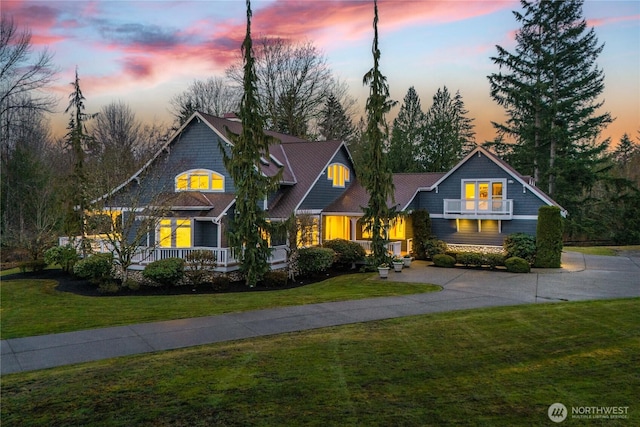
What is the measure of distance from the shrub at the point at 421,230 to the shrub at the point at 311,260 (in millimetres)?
6810

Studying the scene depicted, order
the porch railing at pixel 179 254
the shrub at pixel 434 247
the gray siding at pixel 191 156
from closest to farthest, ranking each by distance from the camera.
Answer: the porch railing at pixel 179 254
the gray siding at pixel 191 156
the shrub at pixel 434 247

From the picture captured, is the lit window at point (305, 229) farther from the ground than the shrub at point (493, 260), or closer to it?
farther from the ground

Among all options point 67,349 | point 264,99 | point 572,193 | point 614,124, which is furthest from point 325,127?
point 67,349

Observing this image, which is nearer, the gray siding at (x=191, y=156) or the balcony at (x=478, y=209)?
the gray siding at (x=191, y=156)

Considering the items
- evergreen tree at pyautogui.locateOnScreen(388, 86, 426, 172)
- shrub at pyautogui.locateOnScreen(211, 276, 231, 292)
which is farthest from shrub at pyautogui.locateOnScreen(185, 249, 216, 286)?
evergreen tree at pyautogui.locateOnScreen(388, 86, 426, 172)

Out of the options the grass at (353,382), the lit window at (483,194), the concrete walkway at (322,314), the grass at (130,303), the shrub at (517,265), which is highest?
the lit window at (483,194)

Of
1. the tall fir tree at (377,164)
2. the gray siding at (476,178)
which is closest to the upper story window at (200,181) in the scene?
the tall fir tree at (377,164)

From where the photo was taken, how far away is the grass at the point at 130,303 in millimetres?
11117

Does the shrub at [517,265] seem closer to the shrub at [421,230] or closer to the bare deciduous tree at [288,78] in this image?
the shrub at [421,230]

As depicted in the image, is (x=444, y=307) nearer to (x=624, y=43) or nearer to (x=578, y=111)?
(x=624, y=43)

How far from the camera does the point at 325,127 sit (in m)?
46.8

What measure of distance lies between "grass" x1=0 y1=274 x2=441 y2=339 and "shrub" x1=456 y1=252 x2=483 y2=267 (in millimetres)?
6001

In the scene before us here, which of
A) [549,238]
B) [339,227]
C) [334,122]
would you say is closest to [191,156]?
[339,227]

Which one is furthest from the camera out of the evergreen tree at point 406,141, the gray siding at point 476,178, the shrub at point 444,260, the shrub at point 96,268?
the evergreen tree at point 406,141
